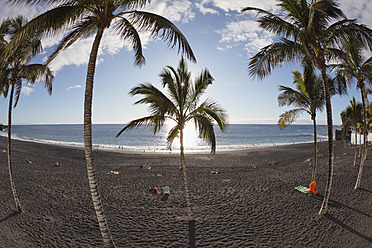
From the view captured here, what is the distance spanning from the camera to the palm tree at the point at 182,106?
7020 mm

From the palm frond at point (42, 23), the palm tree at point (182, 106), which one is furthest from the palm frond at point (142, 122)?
the palm frond at point (42, 23)

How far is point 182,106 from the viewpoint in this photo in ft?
25.1

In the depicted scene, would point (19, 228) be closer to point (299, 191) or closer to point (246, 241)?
point (246, 241)

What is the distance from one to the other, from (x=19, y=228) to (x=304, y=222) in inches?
379

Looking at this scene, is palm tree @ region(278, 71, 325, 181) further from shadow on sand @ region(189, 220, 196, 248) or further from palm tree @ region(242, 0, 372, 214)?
shadow on sand @ region(189, 220, 196, 248)

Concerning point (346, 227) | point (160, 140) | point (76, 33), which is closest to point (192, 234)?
point (346, 227)

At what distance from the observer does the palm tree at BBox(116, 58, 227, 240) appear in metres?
7.02

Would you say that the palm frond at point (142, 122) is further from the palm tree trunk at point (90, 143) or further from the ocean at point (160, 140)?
the ocean at point (160, 140)

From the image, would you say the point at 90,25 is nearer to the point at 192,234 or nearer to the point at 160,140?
the point at 192,234

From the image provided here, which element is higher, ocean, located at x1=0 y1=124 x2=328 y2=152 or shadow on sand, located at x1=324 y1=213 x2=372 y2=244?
shadow on sand, located at x1=324 y1=213 x2=372 y2=244

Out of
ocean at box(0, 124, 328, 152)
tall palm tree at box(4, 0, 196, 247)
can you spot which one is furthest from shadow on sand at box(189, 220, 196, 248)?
ocean at box(0, 124, 328, 152)

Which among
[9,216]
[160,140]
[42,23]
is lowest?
[160,140]

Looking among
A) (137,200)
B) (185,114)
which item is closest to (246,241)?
(185,114)

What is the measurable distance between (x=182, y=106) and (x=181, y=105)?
0.06 metres
